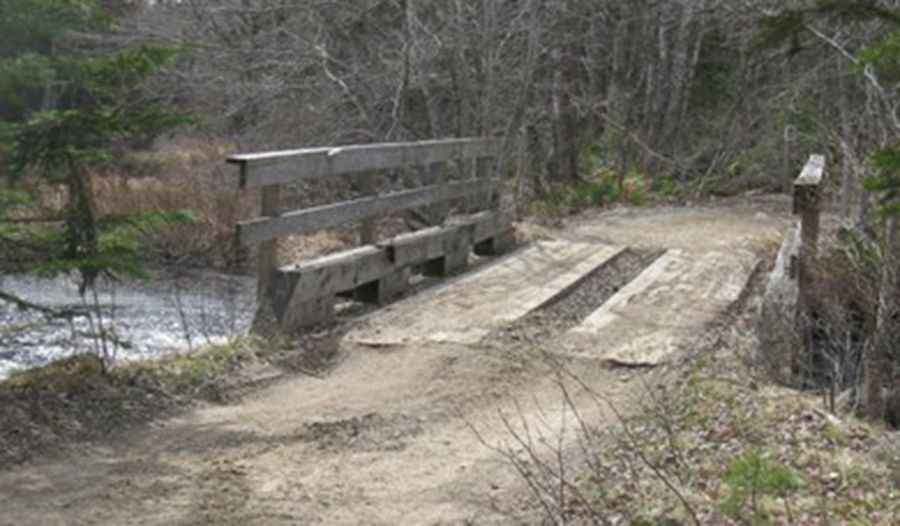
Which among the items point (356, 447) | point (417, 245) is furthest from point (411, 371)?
point (417, 245)

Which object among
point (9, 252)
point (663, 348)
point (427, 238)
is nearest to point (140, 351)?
point (427, 238)

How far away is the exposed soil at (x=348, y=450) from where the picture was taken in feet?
18.0

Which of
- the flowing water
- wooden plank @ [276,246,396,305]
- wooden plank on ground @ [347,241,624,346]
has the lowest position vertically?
the flowing water

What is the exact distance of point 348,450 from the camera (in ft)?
21.1

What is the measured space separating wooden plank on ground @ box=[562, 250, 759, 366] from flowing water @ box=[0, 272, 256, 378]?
2.71 m

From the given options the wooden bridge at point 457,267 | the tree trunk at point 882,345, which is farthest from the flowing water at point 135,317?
the tree trunk at point 882,345

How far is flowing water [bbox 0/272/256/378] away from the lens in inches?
406

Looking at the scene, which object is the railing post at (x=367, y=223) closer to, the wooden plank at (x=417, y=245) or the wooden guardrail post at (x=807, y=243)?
the wooden plank at (x=417, y=245)

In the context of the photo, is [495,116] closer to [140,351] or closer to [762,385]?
[140,351]

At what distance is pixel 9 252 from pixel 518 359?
3.22 metres

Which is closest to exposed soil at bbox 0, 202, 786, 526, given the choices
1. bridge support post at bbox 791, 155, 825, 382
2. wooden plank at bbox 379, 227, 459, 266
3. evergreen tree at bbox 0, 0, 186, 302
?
evergreen tree at bbox 0, 0, 186, 302

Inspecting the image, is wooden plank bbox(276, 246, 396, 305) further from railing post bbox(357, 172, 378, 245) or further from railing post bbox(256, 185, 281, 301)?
railing post bbox(357, 172, 378, 245)

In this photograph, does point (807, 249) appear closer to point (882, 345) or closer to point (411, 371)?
point (882, 345)

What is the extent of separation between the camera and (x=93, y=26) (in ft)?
24.3
